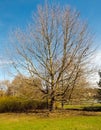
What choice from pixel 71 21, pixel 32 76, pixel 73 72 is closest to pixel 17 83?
pixel 32 76

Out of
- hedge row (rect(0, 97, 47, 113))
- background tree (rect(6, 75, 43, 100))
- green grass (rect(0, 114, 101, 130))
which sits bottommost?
green grass (rect(0, 114, 101, 130))

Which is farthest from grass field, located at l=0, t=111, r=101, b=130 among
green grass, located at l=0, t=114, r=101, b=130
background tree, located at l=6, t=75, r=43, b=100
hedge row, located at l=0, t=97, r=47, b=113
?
hedge row, located at l=0, t=97, r=47, b=113

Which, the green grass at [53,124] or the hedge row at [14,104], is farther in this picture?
the hedge row at [14,104]

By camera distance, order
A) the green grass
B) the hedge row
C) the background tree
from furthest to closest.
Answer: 1. the hedge row
2. the background tree
3. the green grass

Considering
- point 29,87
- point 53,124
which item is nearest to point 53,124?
point 53,124

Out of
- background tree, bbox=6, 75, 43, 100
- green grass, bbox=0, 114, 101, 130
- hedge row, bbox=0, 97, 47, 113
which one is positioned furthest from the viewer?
hedge row, bbox=0, 97, 47, 113

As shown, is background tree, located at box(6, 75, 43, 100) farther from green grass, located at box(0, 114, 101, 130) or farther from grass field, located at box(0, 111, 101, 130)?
green grass, located at box(0, 114, 101, 130)

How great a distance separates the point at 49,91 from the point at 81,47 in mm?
4450

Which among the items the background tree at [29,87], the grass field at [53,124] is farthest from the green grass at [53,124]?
the background tree at [29,87]

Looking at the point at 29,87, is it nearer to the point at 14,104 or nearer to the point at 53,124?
the point at 14,104

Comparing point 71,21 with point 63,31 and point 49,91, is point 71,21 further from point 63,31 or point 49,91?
point 49,91

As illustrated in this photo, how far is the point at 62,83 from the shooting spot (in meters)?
18.4

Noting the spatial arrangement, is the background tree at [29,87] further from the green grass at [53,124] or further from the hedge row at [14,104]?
the green grass at [53,124]

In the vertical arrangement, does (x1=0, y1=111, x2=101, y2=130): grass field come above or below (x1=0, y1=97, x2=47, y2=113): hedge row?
below
